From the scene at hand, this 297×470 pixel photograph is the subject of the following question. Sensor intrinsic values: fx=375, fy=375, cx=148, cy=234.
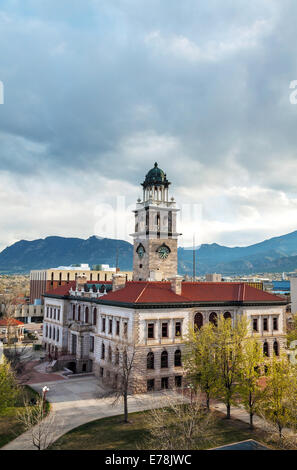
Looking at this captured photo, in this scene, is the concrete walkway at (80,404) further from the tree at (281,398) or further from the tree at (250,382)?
the tree at (281,398)

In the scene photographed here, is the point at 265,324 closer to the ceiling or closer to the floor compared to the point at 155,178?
closer to the floor

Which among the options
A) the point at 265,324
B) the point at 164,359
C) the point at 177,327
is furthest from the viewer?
the point at 265,324

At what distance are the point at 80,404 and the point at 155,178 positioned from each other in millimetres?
38400

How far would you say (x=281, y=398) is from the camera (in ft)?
98.5

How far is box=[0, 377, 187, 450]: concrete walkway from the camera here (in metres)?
33.5

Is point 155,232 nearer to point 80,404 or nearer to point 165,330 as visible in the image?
point 165,330

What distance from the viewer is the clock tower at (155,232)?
204 ft

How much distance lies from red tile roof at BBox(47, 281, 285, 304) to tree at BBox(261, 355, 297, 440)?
704 inches

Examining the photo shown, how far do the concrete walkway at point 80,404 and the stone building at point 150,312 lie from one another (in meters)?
2.38

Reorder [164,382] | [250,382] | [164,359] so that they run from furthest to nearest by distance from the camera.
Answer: [164,359], [164,382], [250,382]

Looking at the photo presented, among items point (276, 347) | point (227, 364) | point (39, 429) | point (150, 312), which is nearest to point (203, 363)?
point (227, 364)

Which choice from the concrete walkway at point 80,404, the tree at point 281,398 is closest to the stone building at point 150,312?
the concrete walkway at point 80,404
